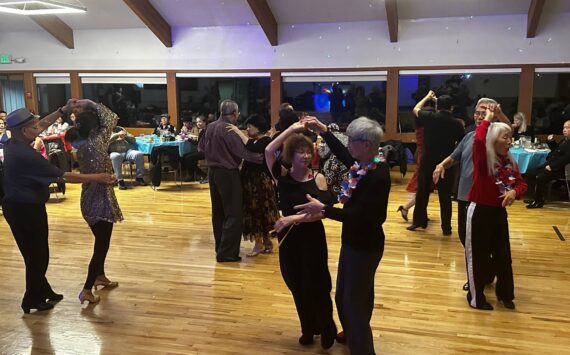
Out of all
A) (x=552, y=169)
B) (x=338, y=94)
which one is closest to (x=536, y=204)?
(x=552, y=169)

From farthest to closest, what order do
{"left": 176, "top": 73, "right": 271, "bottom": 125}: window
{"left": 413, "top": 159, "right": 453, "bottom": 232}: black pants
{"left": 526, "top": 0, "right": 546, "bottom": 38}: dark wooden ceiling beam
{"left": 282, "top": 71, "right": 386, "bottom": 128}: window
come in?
{"left": 176, "top": 73, "right": 271, "bottom": 125}: window → {"left": 282, "top": 71, "right": 386, "bottom": 128}: window → {"left": 526, "top": 0, "right": 546, "bottom": 38}: dark wooden ceiling beam → {"left": 413, "top": 159, "right": 453, "bottom": 232}: black pants

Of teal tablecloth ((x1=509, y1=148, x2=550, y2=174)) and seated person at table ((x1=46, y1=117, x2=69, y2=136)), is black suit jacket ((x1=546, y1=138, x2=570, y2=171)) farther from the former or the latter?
seated person at table ((x1=46, y1=117, x2=69, y2=136))

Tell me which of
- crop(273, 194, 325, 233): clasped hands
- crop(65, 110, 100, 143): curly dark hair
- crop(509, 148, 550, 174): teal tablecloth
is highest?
crop(65, 110, 100, 143): curly dark hair

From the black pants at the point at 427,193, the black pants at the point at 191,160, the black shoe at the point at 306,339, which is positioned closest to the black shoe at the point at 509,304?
the black shoe at the point at 306,339

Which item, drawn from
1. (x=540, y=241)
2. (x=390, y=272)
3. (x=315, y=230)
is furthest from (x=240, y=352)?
(x=540, y=241)

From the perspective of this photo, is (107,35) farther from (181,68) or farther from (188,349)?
(188,349)

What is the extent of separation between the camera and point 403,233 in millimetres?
5895

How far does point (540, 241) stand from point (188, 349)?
420 cm

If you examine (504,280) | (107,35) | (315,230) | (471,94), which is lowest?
(504,280)

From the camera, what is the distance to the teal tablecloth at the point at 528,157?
24.9 ft

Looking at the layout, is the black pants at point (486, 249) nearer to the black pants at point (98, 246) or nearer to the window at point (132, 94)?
the black pants at point (98, 246)

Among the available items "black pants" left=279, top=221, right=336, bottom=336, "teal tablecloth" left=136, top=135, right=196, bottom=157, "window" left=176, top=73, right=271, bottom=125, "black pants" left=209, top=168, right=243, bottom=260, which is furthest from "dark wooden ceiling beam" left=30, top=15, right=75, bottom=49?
"black pants" left=279, top=221, right=336, bottom=336

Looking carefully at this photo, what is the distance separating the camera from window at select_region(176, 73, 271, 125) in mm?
11188

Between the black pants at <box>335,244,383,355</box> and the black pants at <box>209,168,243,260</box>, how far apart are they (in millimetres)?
2194
